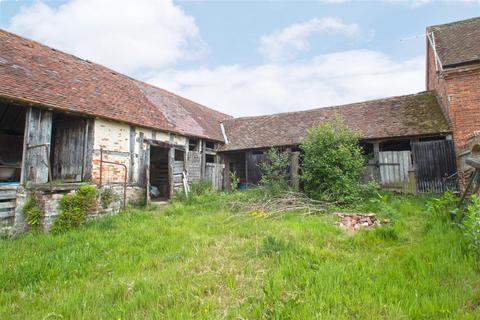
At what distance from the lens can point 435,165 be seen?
10.9 meters

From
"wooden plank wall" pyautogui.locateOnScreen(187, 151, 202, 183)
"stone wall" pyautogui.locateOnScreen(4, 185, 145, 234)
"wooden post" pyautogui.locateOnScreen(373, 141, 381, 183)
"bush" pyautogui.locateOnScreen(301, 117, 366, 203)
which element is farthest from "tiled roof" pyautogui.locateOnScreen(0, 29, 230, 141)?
"wooden post" pyautogui.locateOnScreen(373, 141, 381, 183)

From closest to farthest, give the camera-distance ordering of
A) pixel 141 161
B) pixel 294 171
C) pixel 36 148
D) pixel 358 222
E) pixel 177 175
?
pixel 358 222 < pixel 36 148 < pixel 141 161 < pixel 294 171 < pixel 177 175

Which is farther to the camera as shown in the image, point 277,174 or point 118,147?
point 277,174

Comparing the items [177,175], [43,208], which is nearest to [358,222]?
[43,208]

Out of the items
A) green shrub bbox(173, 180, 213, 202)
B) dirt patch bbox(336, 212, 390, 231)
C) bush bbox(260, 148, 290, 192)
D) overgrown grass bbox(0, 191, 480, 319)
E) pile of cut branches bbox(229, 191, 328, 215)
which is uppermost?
bush bbox(260, 148, 290, 192)

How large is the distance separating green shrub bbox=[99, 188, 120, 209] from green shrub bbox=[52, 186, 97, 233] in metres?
0.57

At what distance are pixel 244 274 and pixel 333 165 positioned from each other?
727 centimetres

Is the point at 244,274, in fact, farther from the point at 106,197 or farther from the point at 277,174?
the point at 277,174

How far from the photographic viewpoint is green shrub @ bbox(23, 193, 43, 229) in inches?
278

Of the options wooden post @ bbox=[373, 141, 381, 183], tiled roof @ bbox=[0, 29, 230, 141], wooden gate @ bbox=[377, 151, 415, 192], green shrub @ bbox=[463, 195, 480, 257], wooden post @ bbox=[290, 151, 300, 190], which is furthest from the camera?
wooden post @ bbox=[373, 141, 381, 183]

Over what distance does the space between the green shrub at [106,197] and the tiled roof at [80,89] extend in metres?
2.67

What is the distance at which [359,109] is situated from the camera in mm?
14219

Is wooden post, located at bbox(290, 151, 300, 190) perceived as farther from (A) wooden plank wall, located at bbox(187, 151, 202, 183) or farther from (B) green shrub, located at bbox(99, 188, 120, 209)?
(B) green shrub, located at bbox(99, 188, 120, 209)

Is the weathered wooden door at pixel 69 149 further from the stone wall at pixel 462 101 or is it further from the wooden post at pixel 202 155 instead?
the stone wall at pixel 462 101
